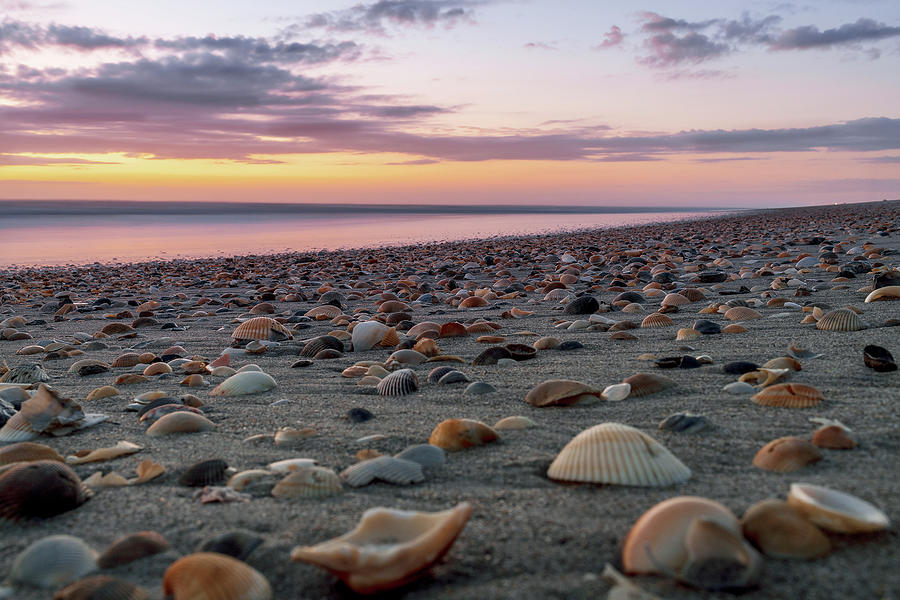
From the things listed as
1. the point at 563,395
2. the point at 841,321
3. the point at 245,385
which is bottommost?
the point at 245,385

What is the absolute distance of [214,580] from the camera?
1318 millimetres

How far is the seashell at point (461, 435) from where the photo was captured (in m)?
2.25

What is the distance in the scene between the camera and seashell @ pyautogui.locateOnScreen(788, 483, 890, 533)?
1413mm

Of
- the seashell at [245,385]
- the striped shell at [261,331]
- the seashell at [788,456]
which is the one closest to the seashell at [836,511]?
the seashell at [788,456]

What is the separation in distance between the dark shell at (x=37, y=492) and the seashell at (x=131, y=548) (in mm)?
321

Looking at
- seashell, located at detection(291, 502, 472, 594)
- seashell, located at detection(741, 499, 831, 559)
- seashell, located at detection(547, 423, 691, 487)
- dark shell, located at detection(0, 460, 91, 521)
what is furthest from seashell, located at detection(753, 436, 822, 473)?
dark shell, located at detection(0, 460, 91, 521)

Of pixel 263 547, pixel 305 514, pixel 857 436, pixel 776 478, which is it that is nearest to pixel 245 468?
pixel 305 514

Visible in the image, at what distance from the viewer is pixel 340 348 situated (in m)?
4.53

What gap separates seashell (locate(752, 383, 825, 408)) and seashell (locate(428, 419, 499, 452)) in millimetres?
1042

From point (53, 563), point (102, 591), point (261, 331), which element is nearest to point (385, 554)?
point (102, 591)

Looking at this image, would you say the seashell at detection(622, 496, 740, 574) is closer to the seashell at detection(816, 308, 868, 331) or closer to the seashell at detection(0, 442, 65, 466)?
the seashell at detection(0, 442, 65, 466)

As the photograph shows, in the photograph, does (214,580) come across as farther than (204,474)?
No

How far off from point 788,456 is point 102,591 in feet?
5.60

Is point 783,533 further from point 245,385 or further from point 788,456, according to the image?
point 245,385
